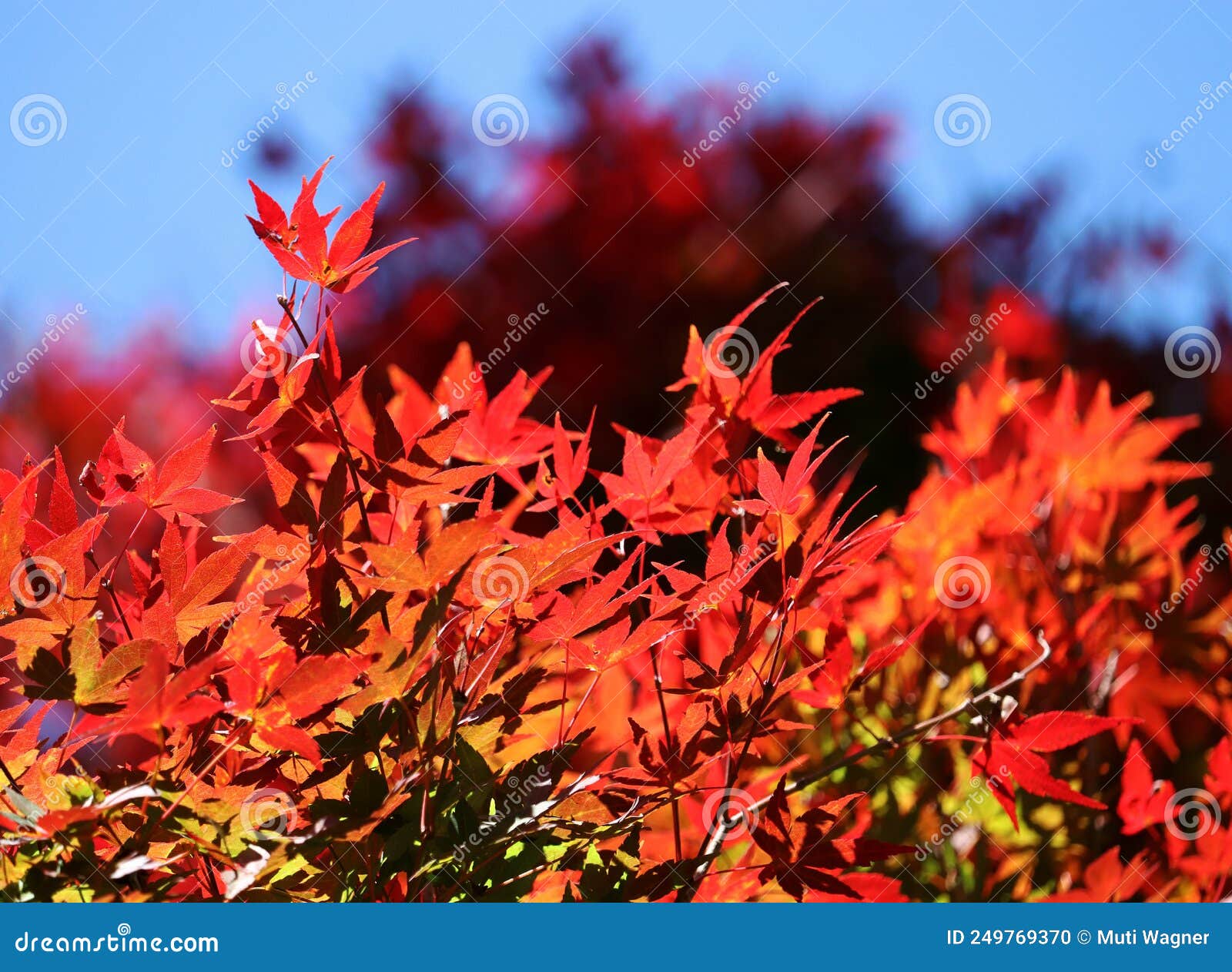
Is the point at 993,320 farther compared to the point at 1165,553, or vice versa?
the point at 993,320

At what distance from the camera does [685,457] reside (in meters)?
0.70

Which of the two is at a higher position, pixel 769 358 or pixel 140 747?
pixel 140 747

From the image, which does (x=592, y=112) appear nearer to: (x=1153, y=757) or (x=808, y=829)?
(x=1153, y=757)

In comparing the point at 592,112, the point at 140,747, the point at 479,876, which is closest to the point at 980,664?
the point at 479,876

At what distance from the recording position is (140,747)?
2260mm

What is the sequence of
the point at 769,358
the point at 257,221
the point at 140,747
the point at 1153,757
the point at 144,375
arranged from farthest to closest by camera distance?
1. the point at 144,375
2. the point at 140,747
3. the point at 1153,757
4. the point at 769,358
5. the point at 257,221

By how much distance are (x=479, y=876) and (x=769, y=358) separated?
0.44 meters

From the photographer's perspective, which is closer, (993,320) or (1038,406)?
(1038,406)

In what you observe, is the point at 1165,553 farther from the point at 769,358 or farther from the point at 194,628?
the point at 194,628

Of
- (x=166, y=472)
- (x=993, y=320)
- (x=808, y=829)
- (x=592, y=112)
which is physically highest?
(x=592, y=112)

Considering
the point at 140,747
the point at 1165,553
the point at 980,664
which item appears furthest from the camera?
the point at 140,747

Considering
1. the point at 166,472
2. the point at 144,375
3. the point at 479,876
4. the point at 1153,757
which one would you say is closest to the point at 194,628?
the point at 166,472

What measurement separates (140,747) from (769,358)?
2.04m

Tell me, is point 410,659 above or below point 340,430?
below
